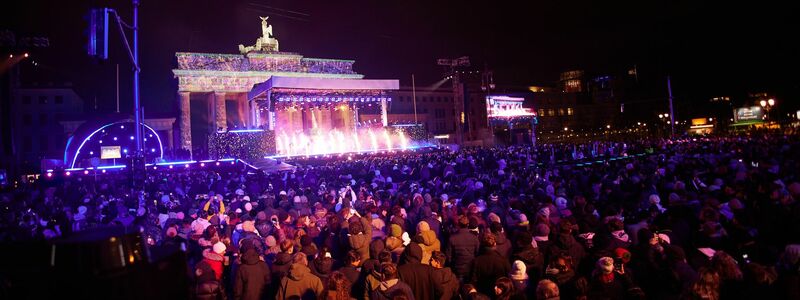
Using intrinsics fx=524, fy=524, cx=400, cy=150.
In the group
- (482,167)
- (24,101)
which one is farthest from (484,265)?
(24,101)

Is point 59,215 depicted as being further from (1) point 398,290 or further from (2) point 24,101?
(2) point 24,101

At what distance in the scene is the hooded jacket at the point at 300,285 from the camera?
5.17 m

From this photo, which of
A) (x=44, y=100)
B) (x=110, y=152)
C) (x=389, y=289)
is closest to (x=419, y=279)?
(x=389, y=289)

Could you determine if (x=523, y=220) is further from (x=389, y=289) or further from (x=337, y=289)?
(x=337, y=289)

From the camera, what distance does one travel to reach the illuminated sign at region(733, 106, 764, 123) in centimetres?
4619

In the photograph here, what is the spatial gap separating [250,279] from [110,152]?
94.5 ft

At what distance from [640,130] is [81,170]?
62169 millimetres

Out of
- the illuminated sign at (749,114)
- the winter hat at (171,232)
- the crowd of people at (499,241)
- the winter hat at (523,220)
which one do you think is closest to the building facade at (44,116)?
the crowd of people at (499,241)

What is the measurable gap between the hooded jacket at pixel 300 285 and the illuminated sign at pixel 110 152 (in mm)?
29000

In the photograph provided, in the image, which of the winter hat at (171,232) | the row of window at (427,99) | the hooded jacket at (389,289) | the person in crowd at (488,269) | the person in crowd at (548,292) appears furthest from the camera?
the row of window at (427,99)

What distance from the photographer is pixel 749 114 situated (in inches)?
1858

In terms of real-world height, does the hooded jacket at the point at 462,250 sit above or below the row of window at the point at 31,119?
below

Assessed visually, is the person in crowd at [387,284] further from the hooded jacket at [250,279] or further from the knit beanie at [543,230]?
the knit beanie at [543,230]

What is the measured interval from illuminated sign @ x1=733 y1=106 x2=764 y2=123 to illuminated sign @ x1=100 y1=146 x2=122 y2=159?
165 feet
